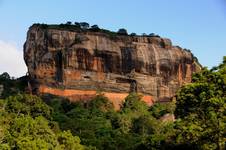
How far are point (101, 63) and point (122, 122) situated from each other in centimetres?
1189

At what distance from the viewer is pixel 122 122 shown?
174ft

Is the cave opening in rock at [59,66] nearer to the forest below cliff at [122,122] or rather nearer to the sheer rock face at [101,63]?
the sheer rock face at [101,63]

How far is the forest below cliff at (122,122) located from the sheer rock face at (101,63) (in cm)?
280

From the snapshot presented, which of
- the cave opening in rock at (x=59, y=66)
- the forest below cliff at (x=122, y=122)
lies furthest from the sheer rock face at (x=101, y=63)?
the forest below cliff at (x=122, y=122)

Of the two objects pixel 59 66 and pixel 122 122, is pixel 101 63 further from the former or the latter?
pixel 122 122

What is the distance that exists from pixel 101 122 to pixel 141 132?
3366 mm

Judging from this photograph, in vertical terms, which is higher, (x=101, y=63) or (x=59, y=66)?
(x=101, y=63)

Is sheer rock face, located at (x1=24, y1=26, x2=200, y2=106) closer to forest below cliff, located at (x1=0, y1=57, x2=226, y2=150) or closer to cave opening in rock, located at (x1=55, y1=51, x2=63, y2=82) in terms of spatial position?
cave opening in rock, located at (x1=55, y1=51, x2=63, y2=82)

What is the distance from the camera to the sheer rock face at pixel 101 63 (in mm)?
62906

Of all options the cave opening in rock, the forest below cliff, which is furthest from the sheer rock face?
the forest below cliff

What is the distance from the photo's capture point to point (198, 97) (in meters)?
23.6

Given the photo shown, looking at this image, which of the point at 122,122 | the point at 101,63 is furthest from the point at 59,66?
the point at 122,122

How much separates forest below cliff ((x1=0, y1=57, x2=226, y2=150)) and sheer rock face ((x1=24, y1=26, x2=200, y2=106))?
280 centimetres

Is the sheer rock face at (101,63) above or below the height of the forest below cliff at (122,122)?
above
